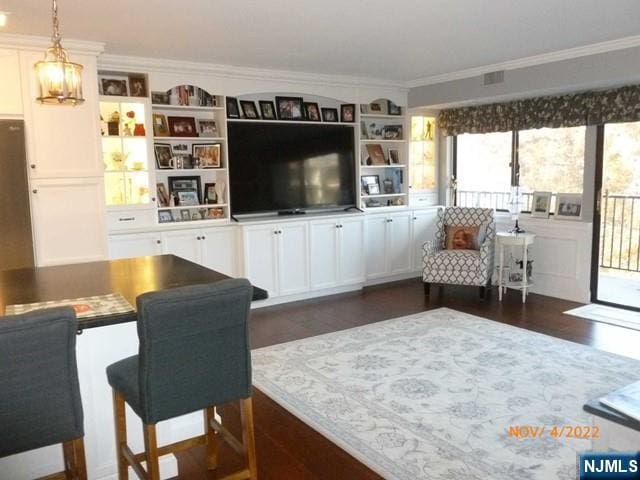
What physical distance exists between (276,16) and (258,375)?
249 cm

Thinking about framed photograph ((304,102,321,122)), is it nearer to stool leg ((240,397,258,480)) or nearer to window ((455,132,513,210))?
window ((455,132,513,210))

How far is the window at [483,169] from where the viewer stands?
651 cm

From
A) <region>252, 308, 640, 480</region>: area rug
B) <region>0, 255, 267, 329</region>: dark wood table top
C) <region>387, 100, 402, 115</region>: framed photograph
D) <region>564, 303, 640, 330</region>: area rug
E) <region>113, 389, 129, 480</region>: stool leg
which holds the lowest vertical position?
<region>252, 308, 640, 480</region>: area rug

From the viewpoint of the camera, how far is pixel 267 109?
19.5ft

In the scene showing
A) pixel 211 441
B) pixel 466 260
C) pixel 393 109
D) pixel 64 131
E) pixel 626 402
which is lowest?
pixel 211 441

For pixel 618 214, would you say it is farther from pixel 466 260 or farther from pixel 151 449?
pixel 151 449

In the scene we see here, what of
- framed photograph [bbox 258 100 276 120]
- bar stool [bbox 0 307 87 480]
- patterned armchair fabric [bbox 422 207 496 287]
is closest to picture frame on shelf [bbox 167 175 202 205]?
framed photograph [bbox 258 100 276 120]

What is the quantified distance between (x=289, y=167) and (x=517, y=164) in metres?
2.70

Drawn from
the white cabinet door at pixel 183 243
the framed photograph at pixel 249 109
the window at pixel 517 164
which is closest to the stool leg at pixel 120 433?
the white cabinet door at pixel 183 243

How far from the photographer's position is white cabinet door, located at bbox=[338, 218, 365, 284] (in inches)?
243

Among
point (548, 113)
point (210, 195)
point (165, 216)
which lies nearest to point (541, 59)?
point (548, 113)

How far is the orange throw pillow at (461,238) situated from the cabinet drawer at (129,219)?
10.8 ft

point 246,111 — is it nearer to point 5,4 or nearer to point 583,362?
point 5,4

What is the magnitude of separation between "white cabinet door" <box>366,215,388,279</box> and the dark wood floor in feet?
0.72
